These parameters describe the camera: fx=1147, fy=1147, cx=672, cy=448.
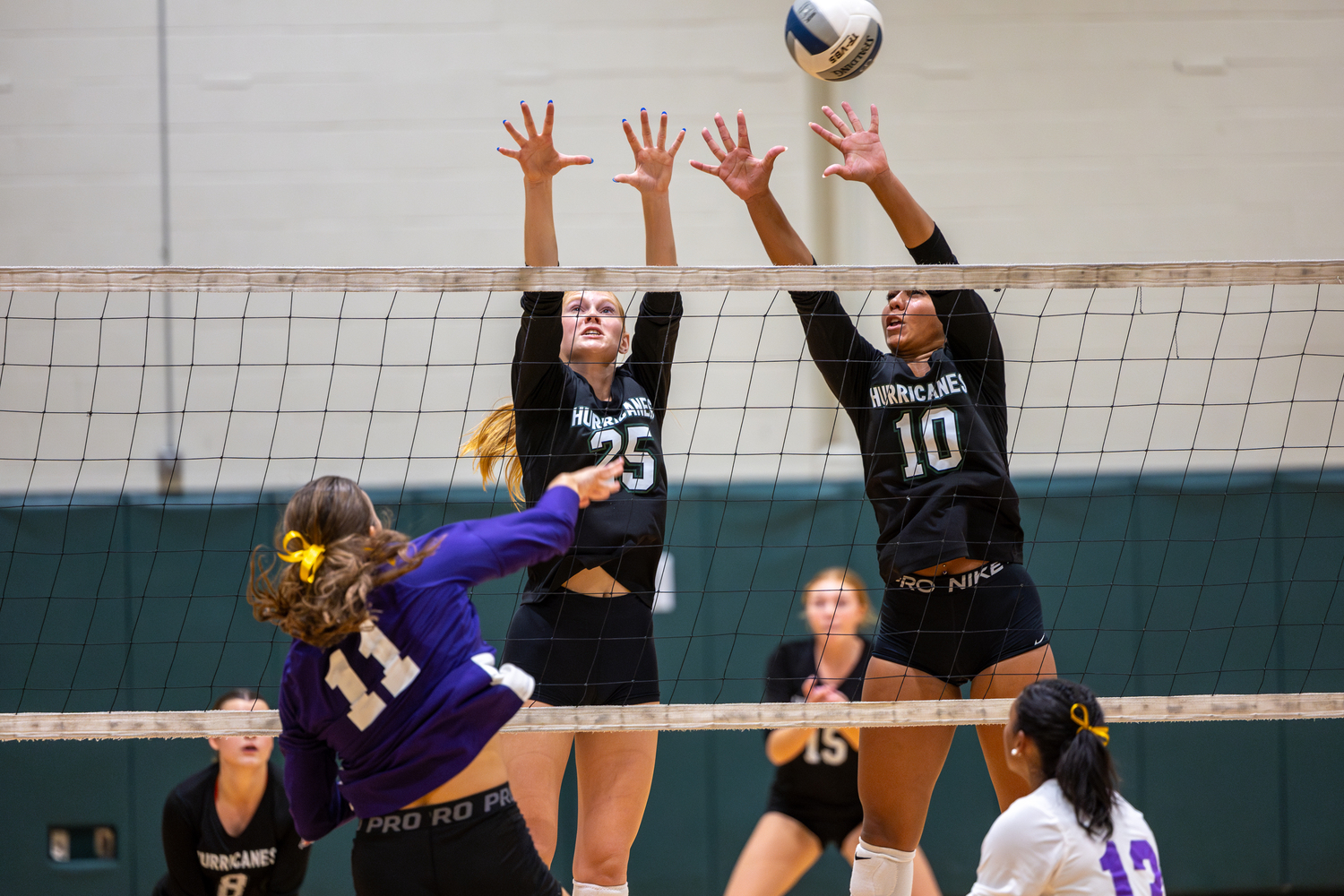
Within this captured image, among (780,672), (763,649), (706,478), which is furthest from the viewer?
(706,478)

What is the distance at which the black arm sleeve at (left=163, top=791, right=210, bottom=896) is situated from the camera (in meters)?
4.54

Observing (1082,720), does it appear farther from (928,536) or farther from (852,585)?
(852,585)

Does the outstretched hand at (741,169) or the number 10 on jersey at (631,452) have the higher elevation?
the outstretched hand at (741,169)

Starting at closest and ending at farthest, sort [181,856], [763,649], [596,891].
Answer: [596,891] → [181,856] → [763,649]

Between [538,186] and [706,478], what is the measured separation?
300 centimetres

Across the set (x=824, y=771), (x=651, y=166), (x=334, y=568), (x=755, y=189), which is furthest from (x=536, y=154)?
(x=824, y=771)

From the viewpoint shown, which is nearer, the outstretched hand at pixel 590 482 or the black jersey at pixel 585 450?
the outstretched hand at pixel 590 482

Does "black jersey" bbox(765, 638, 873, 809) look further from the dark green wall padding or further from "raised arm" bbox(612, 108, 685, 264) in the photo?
"raised arm" bbox(612, 108, 685, 264)

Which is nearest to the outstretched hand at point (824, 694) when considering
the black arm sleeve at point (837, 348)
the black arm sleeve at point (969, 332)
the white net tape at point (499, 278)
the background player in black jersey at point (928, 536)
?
the background player in black jersey at point (928, 536)

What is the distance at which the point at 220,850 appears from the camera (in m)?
4.55

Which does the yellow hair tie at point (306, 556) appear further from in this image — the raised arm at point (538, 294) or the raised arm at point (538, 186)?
the raised arm at point (538, 186)

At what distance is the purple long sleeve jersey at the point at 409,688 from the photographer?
2.26 m

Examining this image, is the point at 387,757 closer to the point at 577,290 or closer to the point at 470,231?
the point at 577,290

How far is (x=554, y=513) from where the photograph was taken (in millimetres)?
2424
